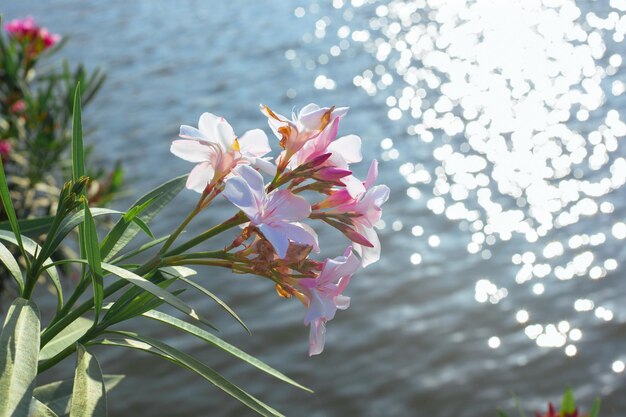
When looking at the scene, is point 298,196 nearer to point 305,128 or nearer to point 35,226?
point 305,128

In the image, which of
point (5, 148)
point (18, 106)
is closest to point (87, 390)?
point (5, 148)

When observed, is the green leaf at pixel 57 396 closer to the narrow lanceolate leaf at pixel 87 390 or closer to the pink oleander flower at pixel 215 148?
the narrow lanceolate leaf at pixel 87 390

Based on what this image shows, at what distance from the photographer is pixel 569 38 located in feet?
20.6

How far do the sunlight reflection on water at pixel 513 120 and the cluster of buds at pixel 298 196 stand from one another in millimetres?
2873

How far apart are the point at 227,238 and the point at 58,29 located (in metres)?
4.49

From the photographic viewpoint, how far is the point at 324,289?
814mm

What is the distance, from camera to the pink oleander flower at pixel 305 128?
0.82 meters

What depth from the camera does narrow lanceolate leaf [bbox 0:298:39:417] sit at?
71 centimetres

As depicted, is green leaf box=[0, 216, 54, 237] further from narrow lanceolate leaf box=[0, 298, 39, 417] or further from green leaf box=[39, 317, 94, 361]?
narrow lanceolate leaf box=[0, 298, 39, 417]

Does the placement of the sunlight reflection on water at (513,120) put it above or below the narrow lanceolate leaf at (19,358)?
above

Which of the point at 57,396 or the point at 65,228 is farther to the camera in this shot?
the point at 57,396

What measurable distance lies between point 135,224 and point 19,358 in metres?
0.25

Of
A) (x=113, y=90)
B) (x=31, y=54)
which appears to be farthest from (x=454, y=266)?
(x=113, y=90)

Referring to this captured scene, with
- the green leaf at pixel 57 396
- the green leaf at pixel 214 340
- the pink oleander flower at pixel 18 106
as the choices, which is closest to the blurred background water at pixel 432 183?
the pink oleander flower at pixel 18 106
